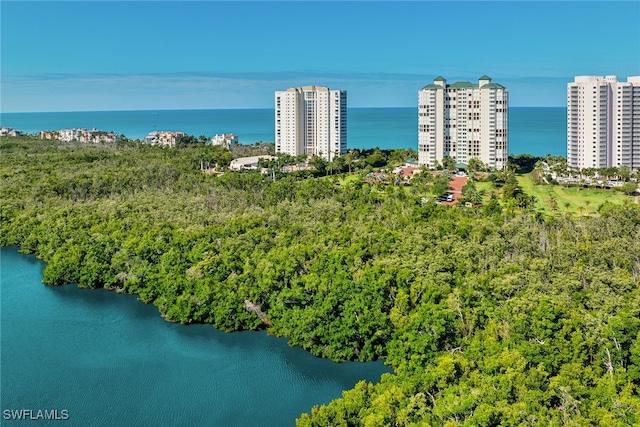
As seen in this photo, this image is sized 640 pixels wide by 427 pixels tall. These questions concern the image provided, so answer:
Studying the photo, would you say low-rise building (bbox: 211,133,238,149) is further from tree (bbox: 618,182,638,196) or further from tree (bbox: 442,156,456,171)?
tree (bbox: 618,182,638,196)

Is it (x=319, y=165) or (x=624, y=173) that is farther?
(x=319, y=165)

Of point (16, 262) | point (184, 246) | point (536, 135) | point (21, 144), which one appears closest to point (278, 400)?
point (184, 246)

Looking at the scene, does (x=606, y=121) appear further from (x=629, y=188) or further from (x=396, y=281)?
(x=396, y=281)

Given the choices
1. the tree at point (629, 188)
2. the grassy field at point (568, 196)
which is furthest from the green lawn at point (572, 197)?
the tree at point (629, 188)

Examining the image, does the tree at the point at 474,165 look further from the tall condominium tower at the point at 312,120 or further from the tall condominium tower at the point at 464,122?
the tall condominium tower at the point at 312,120

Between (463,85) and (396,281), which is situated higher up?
(463,85)

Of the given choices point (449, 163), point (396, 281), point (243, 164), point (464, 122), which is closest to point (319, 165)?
point (243, 164)
